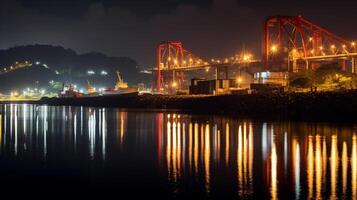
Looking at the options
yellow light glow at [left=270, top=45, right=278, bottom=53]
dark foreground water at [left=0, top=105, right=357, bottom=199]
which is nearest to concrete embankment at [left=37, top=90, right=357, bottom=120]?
dark foreground water at [left=0, top=105, right=357, bottom=199]

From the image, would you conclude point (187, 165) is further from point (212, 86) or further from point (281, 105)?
point (212, 86)

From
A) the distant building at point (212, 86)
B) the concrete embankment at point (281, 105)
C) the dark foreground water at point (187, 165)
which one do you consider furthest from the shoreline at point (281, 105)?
the dark foreground water at point (187, 165)

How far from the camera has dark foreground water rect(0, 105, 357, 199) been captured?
13.4 meters

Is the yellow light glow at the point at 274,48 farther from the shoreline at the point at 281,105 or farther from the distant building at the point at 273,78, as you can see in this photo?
the shoreline at the point at 281,105

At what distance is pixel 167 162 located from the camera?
18141 millimetres

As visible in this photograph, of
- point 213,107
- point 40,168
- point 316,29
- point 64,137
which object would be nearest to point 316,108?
point 213,107

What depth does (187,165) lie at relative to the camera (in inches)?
679

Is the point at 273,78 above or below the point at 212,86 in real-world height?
above

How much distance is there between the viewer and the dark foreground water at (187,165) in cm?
→ 1345

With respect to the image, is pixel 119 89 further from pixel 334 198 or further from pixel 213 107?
pixel 334 198

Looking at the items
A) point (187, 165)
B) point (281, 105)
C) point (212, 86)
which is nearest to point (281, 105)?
point (281, 105)

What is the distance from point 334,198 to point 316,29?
78166mm

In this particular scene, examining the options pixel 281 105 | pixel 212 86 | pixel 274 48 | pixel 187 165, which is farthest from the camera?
pixel 274 48

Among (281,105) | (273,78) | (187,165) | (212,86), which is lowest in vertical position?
(187,165)
